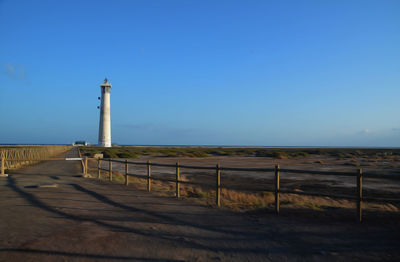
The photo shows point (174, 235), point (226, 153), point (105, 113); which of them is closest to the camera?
point (174, 235)

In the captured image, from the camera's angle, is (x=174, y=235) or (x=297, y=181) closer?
(x=174, y=235)

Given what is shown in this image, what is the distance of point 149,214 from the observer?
854 centimetres

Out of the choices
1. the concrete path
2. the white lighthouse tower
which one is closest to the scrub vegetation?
the white lighthouse tower

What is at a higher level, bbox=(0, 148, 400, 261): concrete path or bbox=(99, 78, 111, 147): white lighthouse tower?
bbox=(99, 78, 111, 147): white lighthouse tower

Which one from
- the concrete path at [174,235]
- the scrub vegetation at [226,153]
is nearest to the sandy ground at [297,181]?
the concrete path at [174,235]

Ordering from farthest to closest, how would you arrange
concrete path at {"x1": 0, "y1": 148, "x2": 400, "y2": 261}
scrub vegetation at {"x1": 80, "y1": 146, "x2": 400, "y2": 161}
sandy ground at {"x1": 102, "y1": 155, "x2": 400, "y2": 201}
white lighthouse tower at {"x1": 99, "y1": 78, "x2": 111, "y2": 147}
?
white lighthouse tower at {"x1": 99, "y1": 78, "x2": 111, "y2": 147} → scrub vegetation at {"x1": 80, "y1": 146, "x2": 400, "y2": 161} → sandy ground at {"x1": 102, "y1": 155, "x2": 400, "y2": 201} → concrete path at {"x1": 0, "y1": 148, "x2": 400, "y2": 261}

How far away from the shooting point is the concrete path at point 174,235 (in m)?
5.29

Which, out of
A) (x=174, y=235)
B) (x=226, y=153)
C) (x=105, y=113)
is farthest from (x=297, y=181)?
(x=226, y=153)

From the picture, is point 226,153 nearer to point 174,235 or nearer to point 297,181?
point 297,181

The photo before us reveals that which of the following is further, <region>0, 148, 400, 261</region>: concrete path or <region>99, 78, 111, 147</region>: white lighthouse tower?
<region>99, 78, 111, 147</region>: white lighthouse tower

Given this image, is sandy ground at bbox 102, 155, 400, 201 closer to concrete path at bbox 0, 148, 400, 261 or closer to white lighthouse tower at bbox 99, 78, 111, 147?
concrete path at bbox 0, 148, 400, 261

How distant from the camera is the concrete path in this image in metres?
5.29

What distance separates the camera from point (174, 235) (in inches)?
255

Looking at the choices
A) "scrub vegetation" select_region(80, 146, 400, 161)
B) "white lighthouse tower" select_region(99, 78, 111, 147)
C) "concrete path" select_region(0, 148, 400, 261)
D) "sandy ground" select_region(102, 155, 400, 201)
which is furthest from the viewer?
"white lighthouse tower" select_region(99, 78, 111, 147)
